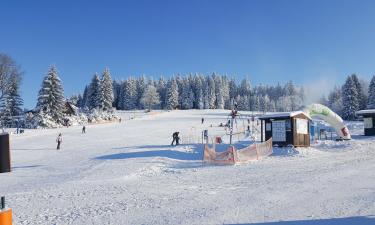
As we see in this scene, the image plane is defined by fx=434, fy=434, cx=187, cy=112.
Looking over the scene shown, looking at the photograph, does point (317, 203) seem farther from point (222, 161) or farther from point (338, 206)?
point (222, 161)

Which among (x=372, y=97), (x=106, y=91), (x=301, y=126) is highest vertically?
(x=106, y=91)

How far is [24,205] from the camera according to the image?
12766 mm

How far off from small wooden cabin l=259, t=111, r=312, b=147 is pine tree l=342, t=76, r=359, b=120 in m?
48.0

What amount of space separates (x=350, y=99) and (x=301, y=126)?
1974 inches

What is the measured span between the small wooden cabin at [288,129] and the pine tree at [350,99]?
158 feet

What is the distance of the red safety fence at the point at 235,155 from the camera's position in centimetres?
2367

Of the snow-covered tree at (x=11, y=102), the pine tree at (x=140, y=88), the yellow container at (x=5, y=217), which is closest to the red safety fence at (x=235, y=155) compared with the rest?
the yellow container at (x=5, y=217)

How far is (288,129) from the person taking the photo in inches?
1257

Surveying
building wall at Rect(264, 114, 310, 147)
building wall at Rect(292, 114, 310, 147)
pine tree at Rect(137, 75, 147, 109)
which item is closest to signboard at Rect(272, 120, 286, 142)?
building wall at Rect(264, 114, 310, 147)

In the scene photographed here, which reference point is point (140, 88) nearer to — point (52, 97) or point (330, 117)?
point (52, 97)

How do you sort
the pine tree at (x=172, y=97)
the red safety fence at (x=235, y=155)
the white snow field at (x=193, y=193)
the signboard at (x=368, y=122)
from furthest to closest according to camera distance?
the pine tree at (x=172, y=97) < the signboard at (x=368, y=122) < the red safety fence at (x=235, y=155) < the white snow field at (x=193, y=193)

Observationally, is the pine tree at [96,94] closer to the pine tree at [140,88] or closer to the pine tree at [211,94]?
the pine tree at [140,88]

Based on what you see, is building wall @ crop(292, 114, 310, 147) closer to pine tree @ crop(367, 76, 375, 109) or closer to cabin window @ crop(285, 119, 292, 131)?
cabin window @ crop(285, 119, 292, 131)

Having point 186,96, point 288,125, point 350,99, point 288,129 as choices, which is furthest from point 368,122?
point 186,96
